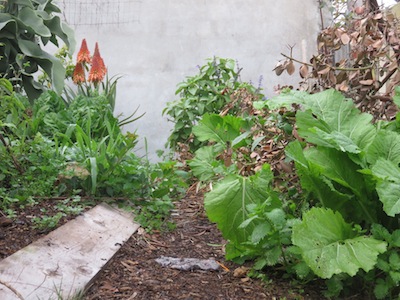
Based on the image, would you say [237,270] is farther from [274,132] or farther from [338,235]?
[274,132]

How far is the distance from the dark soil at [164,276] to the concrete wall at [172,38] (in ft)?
12.9

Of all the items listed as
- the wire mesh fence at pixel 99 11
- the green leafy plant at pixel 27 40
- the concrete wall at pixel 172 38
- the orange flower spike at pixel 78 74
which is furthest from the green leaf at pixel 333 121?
the wire mesh fence at pixel 99 11

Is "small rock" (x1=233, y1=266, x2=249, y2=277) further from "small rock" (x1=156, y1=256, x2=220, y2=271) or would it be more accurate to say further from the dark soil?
"small rock" (x1=156, y1=256, x2=220, y2=271)

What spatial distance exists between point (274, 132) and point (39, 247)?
4.80ft

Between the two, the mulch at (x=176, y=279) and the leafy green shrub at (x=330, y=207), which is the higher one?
the leafy green shrub at (x=330, y=207)

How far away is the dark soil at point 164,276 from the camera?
2.40 metres

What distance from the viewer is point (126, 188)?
3566mm

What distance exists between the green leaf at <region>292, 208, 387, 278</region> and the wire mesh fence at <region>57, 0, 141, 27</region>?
566cm

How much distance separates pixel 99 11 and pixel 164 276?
5359mm

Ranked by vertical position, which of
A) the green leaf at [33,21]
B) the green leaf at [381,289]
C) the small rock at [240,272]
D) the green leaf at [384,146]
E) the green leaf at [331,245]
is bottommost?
the small rock at [240,272]

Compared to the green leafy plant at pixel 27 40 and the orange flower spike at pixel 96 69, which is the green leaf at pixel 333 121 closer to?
the green leafy plant at pixel 27 40

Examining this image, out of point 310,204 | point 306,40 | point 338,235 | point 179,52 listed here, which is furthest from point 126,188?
point 306,40

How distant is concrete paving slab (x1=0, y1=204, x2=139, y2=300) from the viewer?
212 cm

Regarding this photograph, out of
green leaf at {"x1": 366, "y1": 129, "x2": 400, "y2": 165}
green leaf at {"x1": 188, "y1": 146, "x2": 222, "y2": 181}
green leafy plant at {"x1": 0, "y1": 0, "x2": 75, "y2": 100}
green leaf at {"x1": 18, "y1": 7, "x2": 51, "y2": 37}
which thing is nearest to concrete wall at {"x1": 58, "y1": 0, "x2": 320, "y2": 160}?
green leafy plant at {"x1": 0, "y1": 0, "x2": 75, "y2": 100}
